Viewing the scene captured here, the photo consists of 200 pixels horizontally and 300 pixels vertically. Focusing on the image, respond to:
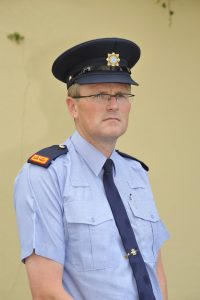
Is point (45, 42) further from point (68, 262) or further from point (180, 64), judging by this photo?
point (68, 262)

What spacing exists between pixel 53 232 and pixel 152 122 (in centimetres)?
137

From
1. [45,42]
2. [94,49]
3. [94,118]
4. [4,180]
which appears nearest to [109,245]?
[94,118]

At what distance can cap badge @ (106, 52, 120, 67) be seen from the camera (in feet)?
4.36

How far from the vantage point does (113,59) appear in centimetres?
134

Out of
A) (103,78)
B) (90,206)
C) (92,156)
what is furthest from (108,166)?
(103,78)

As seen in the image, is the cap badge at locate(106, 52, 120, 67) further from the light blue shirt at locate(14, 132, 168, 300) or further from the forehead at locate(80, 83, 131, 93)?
the light blue shirt at locate(14, 132, 168, 300)

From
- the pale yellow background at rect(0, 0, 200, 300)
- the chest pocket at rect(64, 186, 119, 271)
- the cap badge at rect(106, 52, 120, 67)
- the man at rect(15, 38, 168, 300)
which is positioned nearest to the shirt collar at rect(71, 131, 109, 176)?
the man at rect(15, 38, 168, 300)

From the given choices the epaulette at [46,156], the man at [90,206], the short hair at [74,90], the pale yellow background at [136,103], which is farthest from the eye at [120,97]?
the pale yellow background at [136,103]

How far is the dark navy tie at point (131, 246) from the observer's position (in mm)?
1244

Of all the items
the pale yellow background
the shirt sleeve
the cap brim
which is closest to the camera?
the shirt sleeve

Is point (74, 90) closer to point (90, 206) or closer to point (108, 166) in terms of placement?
point (108, 166)

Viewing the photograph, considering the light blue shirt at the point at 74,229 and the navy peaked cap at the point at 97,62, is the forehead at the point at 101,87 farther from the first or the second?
the light blue shirt at the point at 74,229

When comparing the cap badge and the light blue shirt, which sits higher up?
the cap badge

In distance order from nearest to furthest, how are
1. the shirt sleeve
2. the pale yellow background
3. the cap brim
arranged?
the shirt sleeve → the cap brim → the pale yellow background
